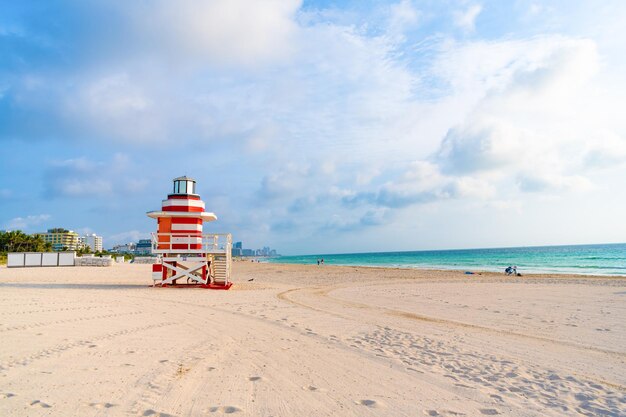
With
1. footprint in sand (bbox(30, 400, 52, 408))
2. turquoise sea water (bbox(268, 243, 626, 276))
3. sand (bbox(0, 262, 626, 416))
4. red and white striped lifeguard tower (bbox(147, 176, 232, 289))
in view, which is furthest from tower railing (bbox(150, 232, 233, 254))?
turquoise sea water (bbox(268, 243, 626, 276))

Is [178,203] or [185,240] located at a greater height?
[178,203]

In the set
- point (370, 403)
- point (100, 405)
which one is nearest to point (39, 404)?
point (100, 405)

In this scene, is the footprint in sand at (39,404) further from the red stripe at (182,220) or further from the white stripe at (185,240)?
the red stripe at (182,220)

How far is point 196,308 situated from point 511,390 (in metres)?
8.36

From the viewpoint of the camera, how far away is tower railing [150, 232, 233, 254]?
17.9 metres

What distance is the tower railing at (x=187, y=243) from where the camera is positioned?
17891 mm

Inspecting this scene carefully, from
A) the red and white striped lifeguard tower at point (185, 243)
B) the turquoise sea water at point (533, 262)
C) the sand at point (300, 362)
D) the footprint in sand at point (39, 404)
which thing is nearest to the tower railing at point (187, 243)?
the red and white striped lifeguard tower at point (185, 243)

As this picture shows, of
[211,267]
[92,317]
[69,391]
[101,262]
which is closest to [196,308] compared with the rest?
[92,317]

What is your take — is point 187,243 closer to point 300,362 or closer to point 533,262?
point 300,362

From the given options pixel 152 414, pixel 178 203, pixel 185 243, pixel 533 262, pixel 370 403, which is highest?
pixel 178 203

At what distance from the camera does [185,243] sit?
18125mm

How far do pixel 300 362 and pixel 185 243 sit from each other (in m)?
13.3

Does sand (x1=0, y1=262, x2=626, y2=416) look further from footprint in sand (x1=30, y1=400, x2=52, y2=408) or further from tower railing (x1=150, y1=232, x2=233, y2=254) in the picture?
tower railing (x1=150, y1=232, x2=233, y2=254)

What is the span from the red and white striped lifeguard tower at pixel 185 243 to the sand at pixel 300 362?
7.02m
